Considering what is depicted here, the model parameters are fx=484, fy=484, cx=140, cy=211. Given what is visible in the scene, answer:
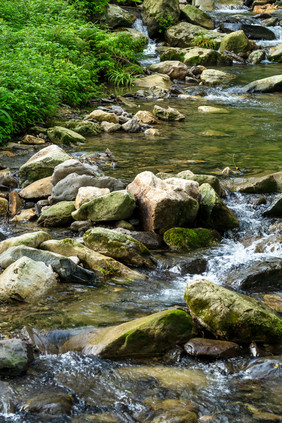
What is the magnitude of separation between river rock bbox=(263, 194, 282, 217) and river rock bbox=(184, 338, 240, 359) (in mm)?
3333

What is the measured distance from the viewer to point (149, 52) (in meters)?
22.1

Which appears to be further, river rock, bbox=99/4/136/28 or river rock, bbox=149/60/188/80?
river rock, bbox=99/4/136/28

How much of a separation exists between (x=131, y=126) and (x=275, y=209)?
5246 millimetres

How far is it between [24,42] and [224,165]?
647 centimetres

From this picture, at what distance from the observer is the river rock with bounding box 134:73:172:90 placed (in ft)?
53.8

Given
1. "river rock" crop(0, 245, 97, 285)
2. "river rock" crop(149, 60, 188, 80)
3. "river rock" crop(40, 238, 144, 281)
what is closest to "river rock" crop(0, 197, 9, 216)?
"river rock" crop(40, 238, 144, 281)

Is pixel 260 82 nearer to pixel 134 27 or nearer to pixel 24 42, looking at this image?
pixel 24 42

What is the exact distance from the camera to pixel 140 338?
3.78 m

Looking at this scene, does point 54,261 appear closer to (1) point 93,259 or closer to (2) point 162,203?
(1) point 93,259

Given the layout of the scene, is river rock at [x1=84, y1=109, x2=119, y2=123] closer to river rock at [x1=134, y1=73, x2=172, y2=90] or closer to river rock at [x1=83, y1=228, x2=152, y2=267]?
river rock at [x1=134, y1=73, x2=172, y2=90]

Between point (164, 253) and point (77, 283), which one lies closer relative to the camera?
point (77, 283)

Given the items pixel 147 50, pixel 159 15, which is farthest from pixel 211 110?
pixel 159 15

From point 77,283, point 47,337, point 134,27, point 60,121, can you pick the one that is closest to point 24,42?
point 60,121

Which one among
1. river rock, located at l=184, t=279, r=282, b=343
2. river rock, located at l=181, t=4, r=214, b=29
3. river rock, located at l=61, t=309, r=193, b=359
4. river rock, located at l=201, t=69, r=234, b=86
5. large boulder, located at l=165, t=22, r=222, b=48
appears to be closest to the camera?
river rock, located at l=61, t=309, r=193, b=359
